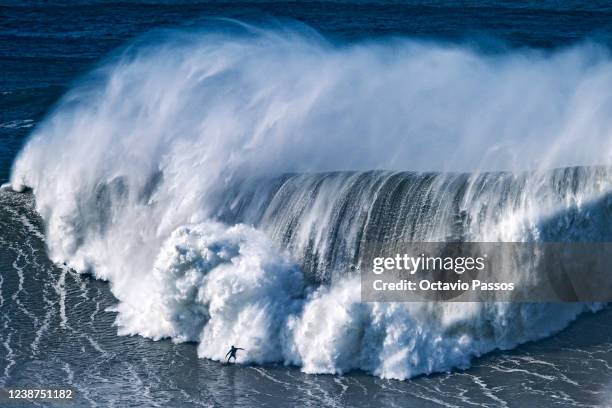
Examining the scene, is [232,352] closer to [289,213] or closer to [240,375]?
[240,375]

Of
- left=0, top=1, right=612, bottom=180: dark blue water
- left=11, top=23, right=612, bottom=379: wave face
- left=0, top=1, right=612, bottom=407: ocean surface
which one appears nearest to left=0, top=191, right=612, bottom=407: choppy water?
left=0, top=1, right=612, bottom=407: ocean surface

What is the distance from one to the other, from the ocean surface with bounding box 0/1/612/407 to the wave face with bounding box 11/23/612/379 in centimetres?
7

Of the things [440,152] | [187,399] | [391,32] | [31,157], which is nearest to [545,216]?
[440,152]

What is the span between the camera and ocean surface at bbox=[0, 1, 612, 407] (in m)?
23.1

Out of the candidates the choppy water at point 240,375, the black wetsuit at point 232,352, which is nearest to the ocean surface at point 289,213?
the choppy water at point 240,375

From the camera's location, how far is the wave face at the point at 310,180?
2412cm

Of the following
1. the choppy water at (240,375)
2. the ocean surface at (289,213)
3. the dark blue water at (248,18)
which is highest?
the dark blue water at (248,18)

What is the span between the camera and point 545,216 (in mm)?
24922

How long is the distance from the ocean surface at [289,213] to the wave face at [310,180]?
0.22 ft

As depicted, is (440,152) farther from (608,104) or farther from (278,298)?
(278,298)

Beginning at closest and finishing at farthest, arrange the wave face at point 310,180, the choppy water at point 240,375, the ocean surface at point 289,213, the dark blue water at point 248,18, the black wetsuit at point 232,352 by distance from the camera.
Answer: the choppy water at point 240,375
the ocean surface at point 289,213
the black wetsuit at point 232,352
the wave face at point 310,180
the dark blue water at point 248,18

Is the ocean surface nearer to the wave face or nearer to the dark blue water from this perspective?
the wave face

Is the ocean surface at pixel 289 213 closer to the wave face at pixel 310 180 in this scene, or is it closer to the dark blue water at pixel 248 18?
the wave face at pixel 310 180

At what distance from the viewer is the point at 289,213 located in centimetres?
2672
